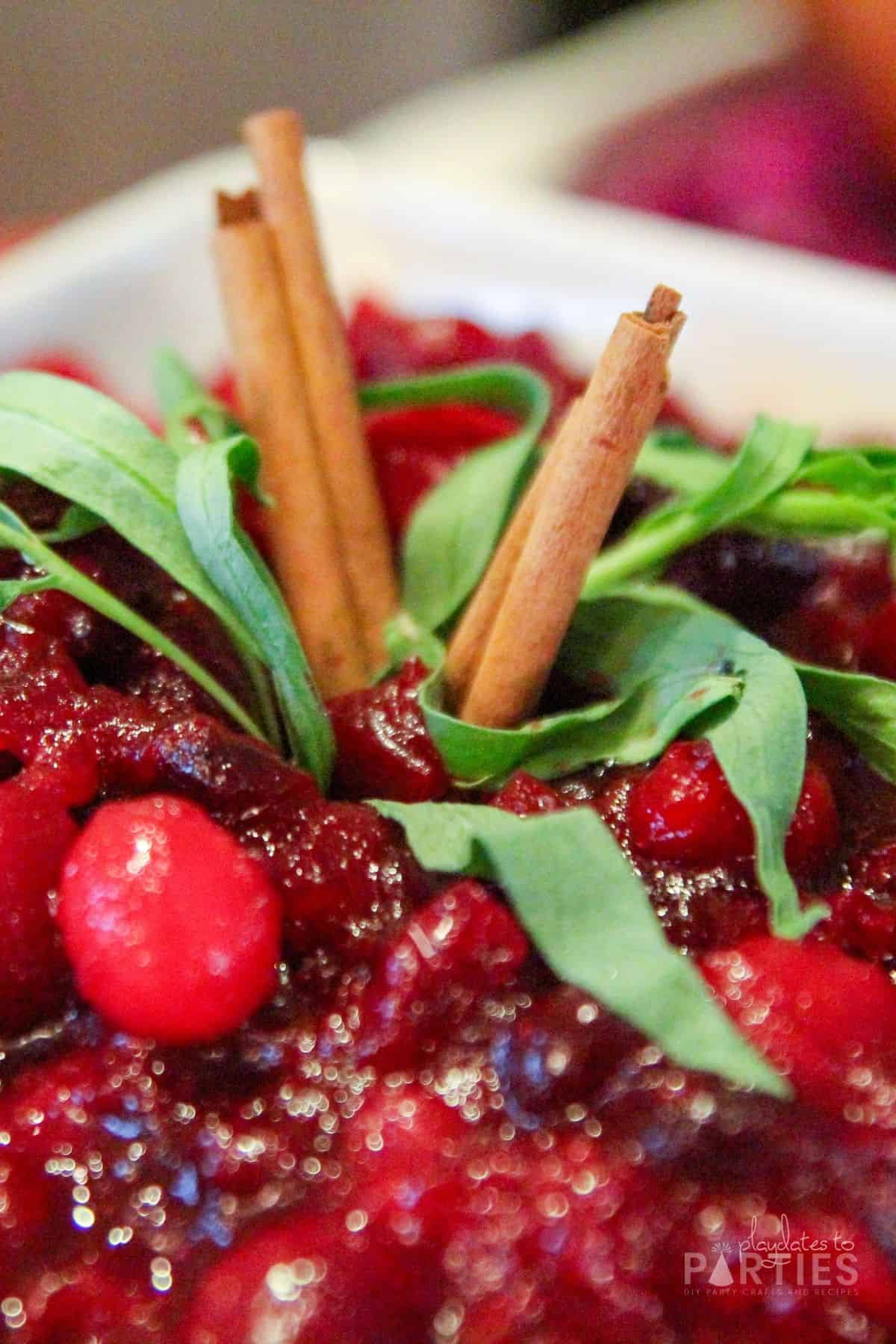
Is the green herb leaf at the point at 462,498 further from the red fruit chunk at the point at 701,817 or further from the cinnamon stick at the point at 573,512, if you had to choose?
the red fruit chunk at the point at 701,817

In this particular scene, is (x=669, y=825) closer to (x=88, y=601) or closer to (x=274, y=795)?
(x=274, y=795)

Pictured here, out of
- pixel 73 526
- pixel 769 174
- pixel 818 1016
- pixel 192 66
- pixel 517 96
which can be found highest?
pixel 192 66

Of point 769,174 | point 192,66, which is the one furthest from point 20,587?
point 192,66

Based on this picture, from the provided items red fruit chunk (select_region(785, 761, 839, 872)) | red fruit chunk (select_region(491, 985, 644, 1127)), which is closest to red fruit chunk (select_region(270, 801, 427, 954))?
→ red fruit chunk (select_region(491, 985, 644, 1127))

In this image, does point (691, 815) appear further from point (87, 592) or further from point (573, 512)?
point (87, 592)

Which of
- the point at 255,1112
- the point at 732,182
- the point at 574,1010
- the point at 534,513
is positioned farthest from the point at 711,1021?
the point at 732,182

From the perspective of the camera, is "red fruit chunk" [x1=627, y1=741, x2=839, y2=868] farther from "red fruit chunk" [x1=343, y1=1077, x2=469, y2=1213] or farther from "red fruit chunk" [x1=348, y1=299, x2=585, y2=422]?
"red fruit chunk" [x1=348, y1=299, x2=585, y2=422]

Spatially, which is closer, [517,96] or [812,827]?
[812,827]
